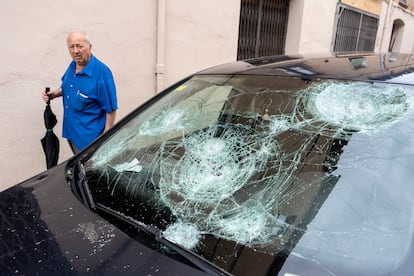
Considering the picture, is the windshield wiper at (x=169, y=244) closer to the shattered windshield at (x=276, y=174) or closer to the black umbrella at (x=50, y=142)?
the shattered windshield at (x=276, y=174)

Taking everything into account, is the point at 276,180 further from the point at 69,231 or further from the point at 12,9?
the point at 12,9

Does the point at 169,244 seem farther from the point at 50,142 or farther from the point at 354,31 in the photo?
the point at 354,31

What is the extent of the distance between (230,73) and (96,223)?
1.12 metres

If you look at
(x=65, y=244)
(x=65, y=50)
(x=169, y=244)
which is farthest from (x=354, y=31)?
(x=65, y=244)

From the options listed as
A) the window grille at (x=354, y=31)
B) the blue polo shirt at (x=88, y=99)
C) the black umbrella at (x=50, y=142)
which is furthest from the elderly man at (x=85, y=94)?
→ the window grille at (x=354, y=31)

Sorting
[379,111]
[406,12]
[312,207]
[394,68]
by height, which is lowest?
[312,207]

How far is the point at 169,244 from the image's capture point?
44.6 inches

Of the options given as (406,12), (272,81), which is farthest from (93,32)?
(406,12)

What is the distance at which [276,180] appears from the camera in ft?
4.35

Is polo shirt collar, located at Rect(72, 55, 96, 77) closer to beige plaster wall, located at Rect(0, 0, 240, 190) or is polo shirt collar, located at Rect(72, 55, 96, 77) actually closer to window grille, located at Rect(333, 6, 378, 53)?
beige plaster wall, located at Rect(0, 0, 240, 190)

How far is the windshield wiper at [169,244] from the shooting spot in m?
1.04

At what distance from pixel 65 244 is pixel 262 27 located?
16.8ft

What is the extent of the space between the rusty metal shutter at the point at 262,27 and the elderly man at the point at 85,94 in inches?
120

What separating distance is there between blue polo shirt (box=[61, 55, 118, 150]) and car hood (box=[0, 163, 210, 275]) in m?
1.32
